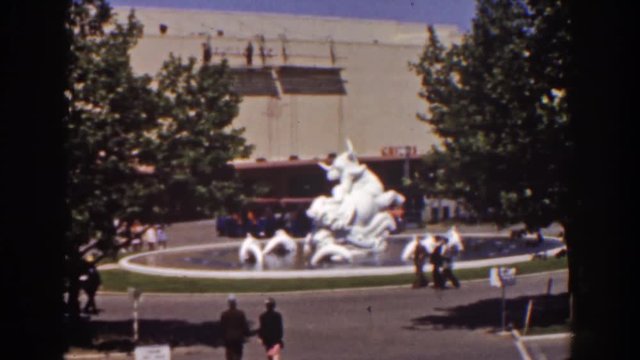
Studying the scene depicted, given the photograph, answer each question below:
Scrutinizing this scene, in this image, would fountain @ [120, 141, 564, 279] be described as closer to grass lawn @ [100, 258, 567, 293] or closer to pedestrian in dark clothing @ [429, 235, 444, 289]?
grass lawn @ [100, 258, 567, 293]

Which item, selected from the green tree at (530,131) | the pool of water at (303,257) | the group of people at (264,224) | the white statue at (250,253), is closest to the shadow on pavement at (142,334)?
the green tree at (530,131)

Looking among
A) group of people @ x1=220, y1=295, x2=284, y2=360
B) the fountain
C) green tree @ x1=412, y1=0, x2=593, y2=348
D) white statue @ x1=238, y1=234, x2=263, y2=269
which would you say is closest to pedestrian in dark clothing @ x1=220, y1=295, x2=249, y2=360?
group of people @ x1=220, y1=295, x2=284, y2=360

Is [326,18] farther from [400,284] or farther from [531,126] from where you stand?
[531,126]

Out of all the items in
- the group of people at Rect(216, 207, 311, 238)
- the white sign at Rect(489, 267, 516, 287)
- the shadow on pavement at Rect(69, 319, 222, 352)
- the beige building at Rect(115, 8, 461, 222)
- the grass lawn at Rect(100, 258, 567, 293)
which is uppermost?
the beige building at Rect(115, 8, 461, 222)

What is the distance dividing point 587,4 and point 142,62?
52.3m

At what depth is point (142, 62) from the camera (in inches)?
2363

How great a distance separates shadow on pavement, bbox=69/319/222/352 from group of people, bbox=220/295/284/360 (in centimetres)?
343

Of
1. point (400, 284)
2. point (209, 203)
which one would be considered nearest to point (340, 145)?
point (400, 284)

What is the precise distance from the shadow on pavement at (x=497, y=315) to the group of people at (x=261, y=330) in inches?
209

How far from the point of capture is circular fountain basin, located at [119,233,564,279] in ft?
91.5

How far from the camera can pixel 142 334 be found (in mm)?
18078

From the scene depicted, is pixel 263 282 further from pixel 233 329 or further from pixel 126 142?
pixel 233 329

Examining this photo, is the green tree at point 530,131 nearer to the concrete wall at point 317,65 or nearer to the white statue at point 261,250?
the white statue at point 261,250

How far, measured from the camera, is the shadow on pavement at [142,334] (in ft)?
54.4
